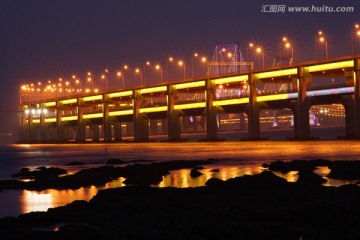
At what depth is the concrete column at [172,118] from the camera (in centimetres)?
10975

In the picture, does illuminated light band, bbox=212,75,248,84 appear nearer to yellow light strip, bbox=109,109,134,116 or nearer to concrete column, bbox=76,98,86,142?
yellow light strip, bbox=109,109,134,116

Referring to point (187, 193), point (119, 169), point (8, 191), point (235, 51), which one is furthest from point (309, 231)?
point (235, 51)

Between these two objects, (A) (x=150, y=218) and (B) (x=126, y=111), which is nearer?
(A) (x=150, y=218)

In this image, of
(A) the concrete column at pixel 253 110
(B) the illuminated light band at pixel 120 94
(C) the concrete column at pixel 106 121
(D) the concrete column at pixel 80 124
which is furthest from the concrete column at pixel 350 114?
(D) the concrete column at pixel 80 124

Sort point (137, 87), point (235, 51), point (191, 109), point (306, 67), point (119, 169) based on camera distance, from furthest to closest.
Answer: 1. point (235, 51)
2. point (137, 87)
3. point (191, 109)
4. point (306, 67)
5. point (119, 169)

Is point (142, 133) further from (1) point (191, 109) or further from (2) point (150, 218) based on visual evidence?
(2) point (150, 218)

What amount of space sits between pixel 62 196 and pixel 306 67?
67318mm

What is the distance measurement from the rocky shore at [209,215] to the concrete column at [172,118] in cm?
8901

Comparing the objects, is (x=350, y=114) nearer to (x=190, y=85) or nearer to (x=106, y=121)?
(x=190, y=85)

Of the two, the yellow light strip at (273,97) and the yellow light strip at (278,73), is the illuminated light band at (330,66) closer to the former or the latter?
the yellow light strip at (278,73)

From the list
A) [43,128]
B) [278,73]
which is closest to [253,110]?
[278,73]

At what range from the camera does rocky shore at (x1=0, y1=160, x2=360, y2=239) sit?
1201 cm

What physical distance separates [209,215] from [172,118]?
95.8 metres

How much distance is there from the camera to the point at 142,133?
12225cm
